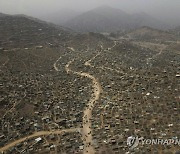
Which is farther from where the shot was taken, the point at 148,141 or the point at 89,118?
the point at 89,118

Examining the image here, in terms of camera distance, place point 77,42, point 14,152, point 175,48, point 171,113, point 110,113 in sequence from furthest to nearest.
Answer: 1. point 175,48
2. point 77,42
3. point 110,113
4. point 171,113
5. point 14,152

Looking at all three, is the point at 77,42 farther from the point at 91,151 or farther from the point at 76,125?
the point at 91,151

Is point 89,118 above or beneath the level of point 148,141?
beneath

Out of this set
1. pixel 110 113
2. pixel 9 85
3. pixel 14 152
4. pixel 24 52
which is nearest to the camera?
pixel 14 152

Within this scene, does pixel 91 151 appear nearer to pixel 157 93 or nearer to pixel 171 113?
pixel 171 113

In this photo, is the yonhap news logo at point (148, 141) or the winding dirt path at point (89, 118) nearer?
the yonhap news logo at point (148, 141)

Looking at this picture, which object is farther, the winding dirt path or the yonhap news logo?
the winding dirt path

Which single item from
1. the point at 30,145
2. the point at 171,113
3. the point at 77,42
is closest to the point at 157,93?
the point at 171,113

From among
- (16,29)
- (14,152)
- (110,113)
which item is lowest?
(14,152)

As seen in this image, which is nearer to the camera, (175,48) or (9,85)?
(9,85)

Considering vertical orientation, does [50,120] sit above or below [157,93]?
below
